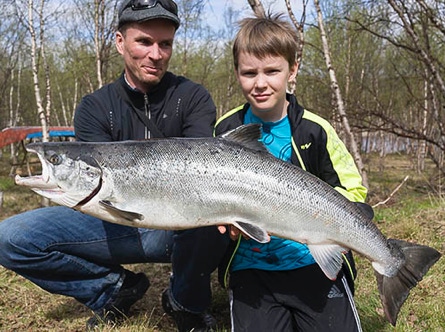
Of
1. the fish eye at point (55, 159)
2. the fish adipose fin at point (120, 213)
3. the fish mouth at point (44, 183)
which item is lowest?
the fish adipose fin at point (120, 213)

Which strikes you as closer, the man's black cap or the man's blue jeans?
the man's blue jeans

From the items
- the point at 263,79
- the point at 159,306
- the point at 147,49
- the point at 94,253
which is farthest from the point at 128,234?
the point at 263,79

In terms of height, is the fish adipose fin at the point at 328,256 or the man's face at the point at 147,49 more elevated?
the man's face at the point at 147,49

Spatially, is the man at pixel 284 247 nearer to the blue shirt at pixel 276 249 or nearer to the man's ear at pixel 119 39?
the blue shirt at pixel 276 249

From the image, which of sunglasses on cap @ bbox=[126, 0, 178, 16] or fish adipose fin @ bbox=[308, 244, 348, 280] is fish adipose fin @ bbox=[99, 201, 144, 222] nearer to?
fish adipose fin @ bbox=[308, 244, 348, 280]

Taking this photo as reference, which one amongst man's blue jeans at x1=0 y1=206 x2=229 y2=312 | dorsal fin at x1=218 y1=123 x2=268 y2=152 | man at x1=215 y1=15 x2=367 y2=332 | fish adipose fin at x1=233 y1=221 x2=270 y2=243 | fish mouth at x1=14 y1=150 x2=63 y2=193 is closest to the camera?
fish mouth at x1=14 y1=150 x2=63 y2=193

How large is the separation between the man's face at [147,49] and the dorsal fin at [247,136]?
4.23 ft

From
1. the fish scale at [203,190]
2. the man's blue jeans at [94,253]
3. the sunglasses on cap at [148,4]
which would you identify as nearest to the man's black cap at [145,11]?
the sunglasses on cap at [148,4]

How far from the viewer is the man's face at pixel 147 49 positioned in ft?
12.2

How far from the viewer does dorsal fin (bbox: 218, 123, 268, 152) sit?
111 inches

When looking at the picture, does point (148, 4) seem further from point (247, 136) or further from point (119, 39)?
point (247, 136)

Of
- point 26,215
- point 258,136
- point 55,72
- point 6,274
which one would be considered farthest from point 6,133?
point 55,72

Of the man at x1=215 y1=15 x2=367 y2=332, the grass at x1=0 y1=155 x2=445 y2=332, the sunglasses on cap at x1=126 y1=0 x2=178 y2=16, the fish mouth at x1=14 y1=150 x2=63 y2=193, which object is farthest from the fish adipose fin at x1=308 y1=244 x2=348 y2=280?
the sunglasses on cap at x1=126 y1=0 x2=178 y2=16

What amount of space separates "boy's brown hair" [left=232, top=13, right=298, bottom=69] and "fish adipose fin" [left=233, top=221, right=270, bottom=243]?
4.24 feet
